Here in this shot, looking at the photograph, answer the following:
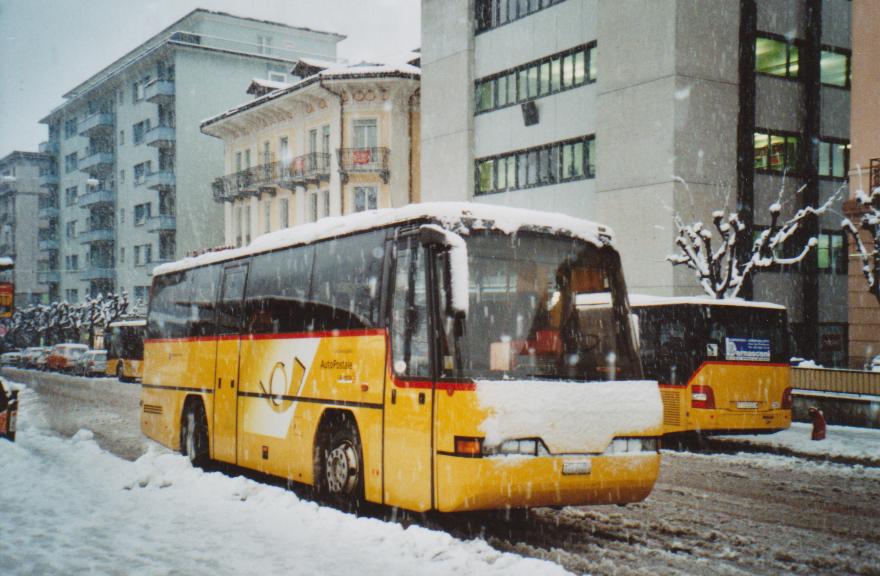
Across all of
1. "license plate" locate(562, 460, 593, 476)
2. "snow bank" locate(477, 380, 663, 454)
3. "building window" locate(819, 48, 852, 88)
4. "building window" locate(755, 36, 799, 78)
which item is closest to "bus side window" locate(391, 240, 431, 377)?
"snow bank" locate(477, 380, 663, 454)

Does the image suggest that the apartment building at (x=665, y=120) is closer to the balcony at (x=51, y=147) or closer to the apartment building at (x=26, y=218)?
the balcony at (x=51, y=147)

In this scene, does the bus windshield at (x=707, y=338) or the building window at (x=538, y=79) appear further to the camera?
the building window at (x=538, y=79)

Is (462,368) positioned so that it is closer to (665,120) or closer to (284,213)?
(665,120)

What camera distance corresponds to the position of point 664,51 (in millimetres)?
31109

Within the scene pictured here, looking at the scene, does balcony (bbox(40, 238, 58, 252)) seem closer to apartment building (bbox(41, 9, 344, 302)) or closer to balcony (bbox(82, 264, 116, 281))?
apartment building (bbox(41, 9, 344, 302))

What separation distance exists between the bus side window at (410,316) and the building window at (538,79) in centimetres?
2606

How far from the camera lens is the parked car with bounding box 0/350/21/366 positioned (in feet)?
216

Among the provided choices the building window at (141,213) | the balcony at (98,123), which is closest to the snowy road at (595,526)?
the building window at (141,213)

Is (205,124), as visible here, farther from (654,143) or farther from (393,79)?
(654,143)

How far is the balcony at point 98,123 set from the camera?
79875 mm

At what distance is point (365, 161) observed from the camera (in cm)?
4628

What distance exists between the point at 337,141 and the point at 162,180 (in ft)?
83.6

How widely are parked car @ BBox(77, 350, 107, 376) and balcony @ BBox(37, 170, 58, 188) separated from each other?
169 feet

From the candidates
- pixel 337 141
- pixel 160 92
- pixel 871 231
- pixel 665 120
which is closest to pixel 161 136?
pixel 160 92
